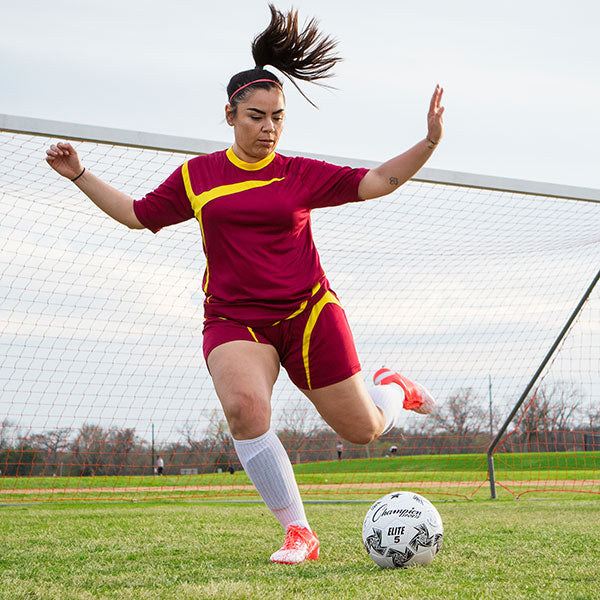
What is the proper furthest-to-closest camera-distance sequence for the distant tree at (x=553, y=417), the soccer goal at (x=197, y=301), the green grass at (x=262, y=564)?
the distant tree at (x=553, y=417), the soccer goal at (x=197, y=301), the green grass at (x=262, y=564)

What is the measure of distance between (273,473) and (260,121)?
1.68 m

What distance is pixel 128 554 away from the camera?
11.9 feet

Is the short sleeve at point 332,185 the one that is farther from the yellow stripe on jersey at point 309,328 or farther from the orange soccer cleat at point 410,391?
the orange soccer cleat at point 410,391

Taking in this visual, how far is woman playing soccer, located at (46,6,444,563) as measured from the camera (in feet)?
10.7

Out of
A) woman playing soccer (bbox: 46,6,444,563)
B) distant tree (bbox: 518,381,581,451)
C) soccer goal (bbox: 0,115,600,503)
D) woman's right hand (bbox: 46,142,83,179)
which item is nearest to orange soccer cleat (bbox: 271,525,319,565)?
woman playing soccer (bbox: 46,6,444,563)

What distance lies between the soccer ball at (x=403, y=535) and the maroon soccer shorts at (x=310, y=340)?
707 millimetres

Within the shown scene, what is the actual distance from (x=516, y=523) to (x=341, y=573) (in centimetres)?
285

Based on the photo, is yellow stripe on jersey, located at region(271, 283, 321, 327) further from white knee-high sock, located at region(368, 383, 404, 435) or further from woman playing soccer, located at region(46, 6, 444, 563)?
white knee-high sock, located at region(368, 383, 404, 435)

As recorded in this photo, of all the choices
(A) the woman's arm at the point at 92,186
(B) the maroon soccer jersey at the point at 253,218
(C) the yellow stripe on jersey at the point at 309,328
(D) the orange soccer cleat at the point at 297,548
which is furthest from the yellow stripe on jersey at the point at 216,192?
(D) the orange soccer cleat at the point at 297,548

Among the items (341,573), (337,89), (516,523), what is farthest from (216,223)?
(516,523)

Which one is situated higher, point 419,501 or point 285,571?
point 419,501

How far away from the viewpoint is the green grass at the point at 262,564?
8.16ft

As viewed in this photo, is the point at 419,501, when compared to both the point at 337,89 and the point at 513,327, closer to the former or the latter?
the point at 337,89

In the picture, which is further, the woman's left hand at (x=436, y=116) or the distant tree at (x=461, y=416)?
the distant tree at (x=461, y=416)
